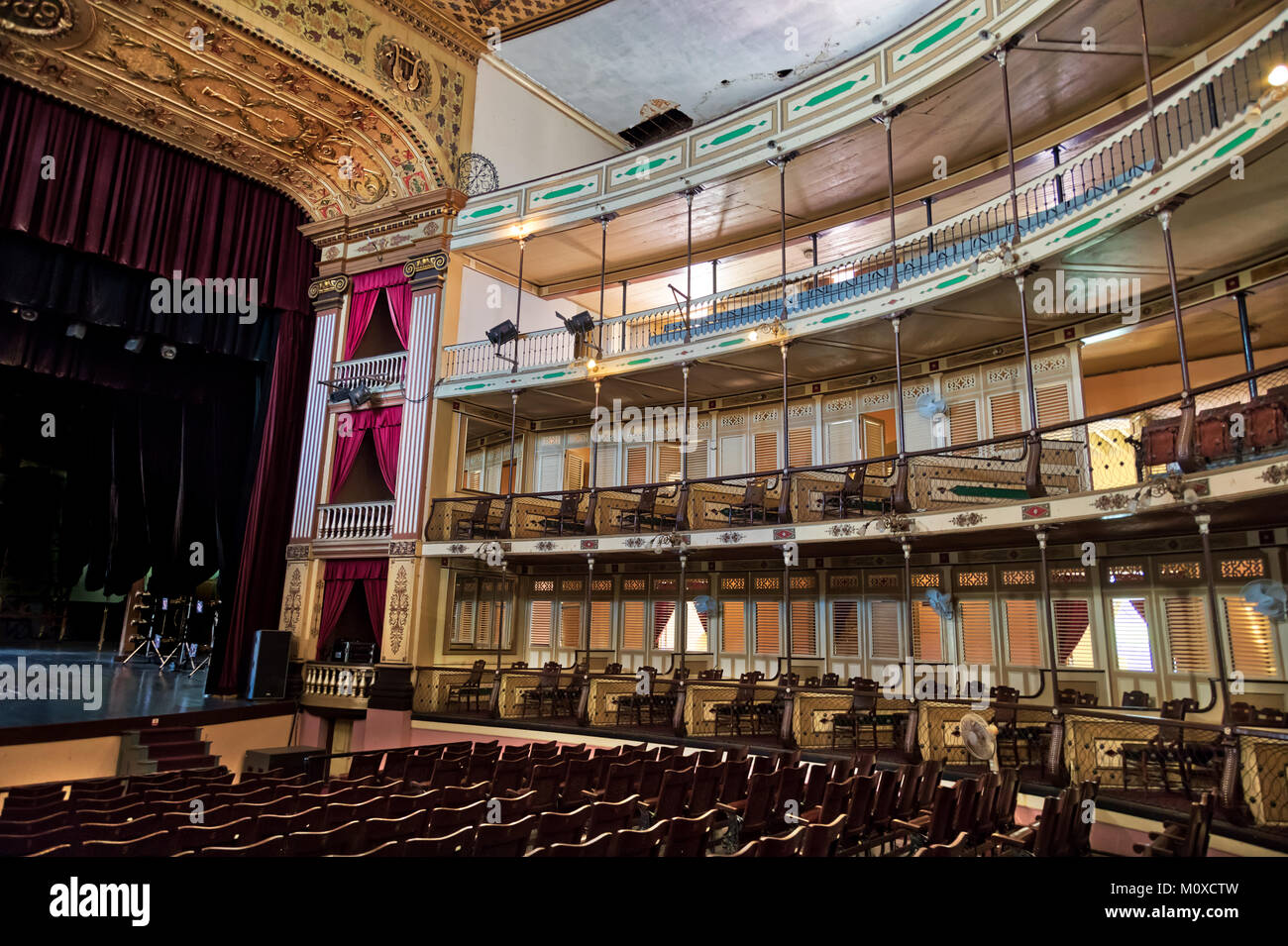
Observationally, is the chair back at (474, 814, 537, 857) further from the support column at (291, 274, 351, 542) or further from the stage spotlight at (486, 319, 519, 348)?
the support column at (291, 274, 351, 542)

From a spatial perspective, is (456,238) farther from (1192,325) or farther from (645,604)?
(1192,325)

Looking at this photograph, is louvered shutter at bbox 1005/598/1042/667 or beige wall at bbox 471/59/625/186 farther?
beige wall at bbox 471/59/625/186

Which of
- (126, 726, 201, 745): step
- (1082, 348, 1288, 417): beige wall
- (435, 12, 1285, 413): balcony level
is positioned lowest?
(126, 726, 201, 745): step

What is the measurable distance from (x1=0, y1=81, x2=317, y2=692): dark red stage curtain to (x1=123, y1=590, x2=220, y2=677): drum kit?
5906 millimetres

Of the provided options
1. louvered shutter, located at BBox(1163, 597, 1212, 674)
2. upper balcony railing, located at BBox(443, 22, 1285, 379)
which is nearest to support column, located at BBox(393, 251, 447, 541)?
upper balcony railing, located at BBox(443, 22, 1285, 379)

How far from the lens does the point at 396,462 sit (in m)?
16.8

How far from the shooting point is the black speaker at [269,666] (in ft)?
49.8

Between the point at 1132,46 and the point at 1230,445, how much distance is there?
22.1 ft

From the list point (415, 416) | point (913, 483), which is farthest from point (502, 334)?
point (913, 483)

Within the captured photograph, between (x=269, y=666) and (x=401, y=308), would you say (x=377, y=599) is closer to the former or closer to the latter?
(x=269, y=666)

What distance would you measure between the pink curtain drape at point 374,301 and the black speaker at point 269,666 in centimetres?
627

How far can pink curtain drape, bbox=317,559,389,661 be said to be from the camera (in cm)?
1611

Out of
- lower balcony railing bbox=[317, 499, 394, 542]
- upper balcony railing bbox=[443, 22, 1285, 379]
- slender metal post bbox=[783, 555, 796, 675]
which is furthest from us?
lower balcony railing bbox=[317, 499, 394, 542]

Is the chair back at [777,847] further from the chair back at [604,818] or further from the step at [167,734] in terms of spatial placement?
the step at [167,734]
